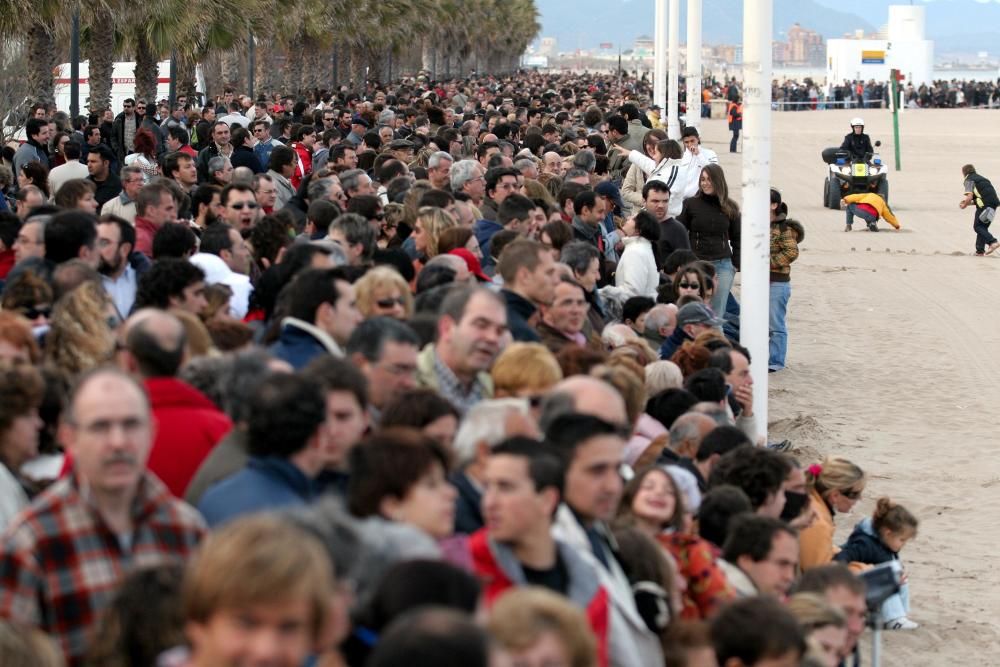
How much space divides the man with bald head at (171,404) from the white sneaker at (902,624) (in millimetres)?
4248

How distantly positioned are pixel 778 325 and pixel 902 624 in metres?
6.98

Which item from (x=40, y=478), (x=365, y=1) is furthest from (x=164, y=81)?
(x=40, y=478)

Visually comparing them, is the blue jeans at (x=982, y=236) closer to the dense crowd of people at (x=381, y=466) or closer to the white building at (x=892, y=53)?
the dense crowd of people at (x=381, y=466)

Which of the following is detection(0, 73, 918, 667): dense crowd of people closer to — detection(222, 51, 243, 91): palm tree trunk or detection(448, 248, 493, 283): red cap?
detection(448, 248, 493, 283): red cap

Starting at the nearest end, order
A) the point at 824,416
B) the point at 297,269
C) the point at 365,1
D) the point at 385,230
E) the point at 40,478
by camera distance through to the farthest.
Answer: the point at 40,478, the point at 297,269, the point at 385,230, the point at 824,416, the point at 365,1

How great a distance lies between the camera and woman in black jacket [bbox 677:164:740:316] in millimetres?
14219

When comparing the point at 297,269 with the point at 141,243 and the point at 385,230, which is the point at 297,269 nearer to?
the point at 141,243

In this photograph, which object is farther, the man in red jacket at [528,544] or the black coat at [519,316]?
the black coat at [519,316]

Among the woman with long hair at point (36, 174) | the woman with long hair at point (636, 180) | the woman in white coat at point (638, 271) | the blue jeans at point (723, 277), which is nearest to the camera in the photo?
the woman in white coat at point (638, 271)

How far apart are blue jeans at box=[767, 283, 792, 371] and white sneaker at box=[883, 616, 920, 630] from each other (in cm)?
652

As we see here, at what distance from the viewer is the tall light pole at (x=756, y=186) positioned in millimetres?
11523

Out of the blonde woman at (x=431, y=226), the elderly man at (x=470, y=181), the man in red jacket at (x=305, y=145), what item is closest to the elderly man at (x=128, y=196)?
the elderly man at (x=470, y=181)

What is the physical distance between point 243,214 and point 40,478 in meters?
5.32

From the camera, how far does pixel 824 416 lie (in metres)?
13.9
